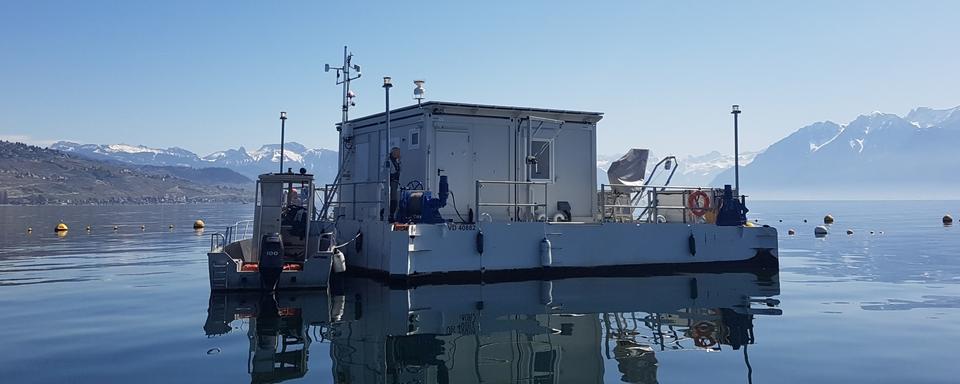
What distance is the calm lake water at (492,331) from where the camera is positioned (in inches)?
434

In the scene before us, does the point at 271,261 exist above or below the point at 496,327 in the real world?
above

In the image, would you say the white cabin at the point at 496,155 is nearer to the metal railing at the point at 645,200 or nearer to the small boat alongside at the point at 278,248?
the metal railing at the point at 645,200

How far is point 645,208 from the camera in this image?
25.3 m

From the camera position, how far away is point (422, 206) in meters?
21.4

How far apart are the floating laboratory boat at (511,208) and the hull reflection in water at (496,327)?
108cm

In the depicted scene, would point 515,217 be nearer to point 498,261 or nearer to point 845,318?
point 498,261

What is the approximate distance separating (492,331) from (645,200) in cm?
1366

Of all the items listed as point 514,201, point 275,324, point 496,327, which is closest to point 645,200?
point 514,201

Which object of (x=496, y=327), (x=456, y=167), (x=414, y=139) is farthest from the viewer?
(x=414, y=139)

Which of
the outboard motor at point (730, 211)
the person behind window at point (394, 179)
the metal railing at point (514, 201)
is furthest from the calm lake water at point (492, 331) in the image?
the outboard motor at point (730, 211)

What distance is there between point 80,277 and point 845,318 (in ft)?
78.0

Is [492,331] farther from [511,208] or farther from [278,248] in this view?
[511,208]

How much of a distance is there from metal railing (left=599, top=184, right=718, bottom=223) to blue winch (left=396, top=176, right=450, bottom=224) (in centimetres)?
606

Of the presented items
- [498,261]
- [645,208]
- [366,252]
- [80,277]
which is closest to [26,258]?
[80,277]
